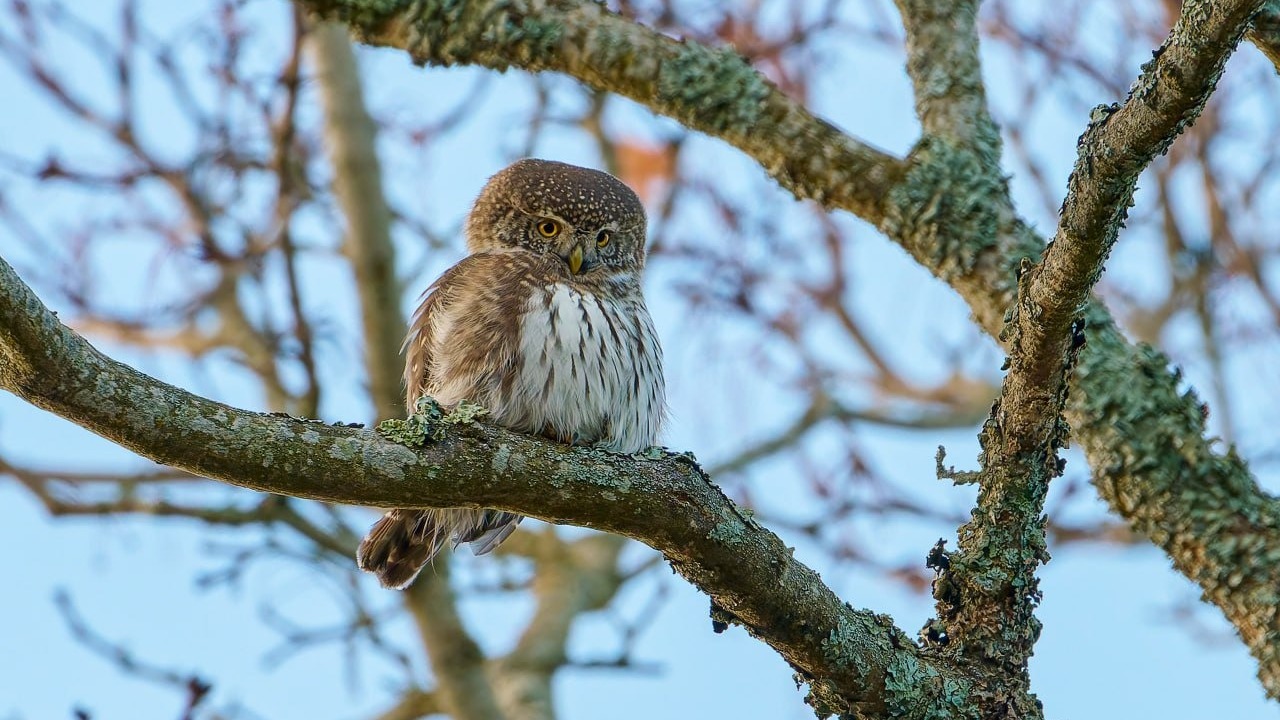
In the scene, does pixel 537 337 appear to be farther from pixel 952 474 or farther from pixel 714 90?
pixel 952 474

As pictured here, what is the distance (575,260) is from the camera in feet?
14.2

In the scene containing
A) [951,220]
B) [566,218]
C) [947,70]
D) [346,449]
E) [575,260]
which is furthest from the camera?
[566,218]

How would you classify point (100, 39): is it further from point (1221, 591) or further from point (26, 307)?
point (1221, 591)

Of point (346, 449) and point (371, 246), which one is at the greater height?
point (371, 246)

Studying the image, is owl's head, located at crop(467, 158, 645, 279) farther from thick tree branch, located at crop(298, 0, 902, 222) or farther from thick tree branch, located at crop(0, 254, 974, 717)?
thick tree branch, located at crop(0, 254, 974, 717)

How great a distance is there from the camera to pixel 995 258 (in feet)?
10.8

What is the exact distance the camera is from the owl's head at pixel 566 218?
4449mm

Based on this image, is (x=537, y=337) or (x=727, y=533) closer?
(x=727, y=533)

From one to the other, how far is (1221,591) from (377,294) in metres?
3.66

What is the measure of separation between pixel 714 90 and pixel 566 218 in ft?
3.54

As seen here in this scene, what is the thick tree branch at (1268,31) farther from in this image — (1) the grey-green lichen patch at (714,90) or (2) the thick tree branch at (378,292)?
(2) the thick tree branch at (378,292)

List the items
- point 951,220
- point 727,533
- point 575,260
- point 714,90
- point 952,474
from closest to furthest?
point 727,533 → point 952,474 → point 951,220 → point 714,90 → point 575,260

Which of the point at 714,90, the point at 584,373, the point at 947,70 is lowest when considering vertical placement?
the point at 584,373

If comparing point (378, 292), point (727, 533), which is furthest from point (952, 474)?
point (378, 292)
